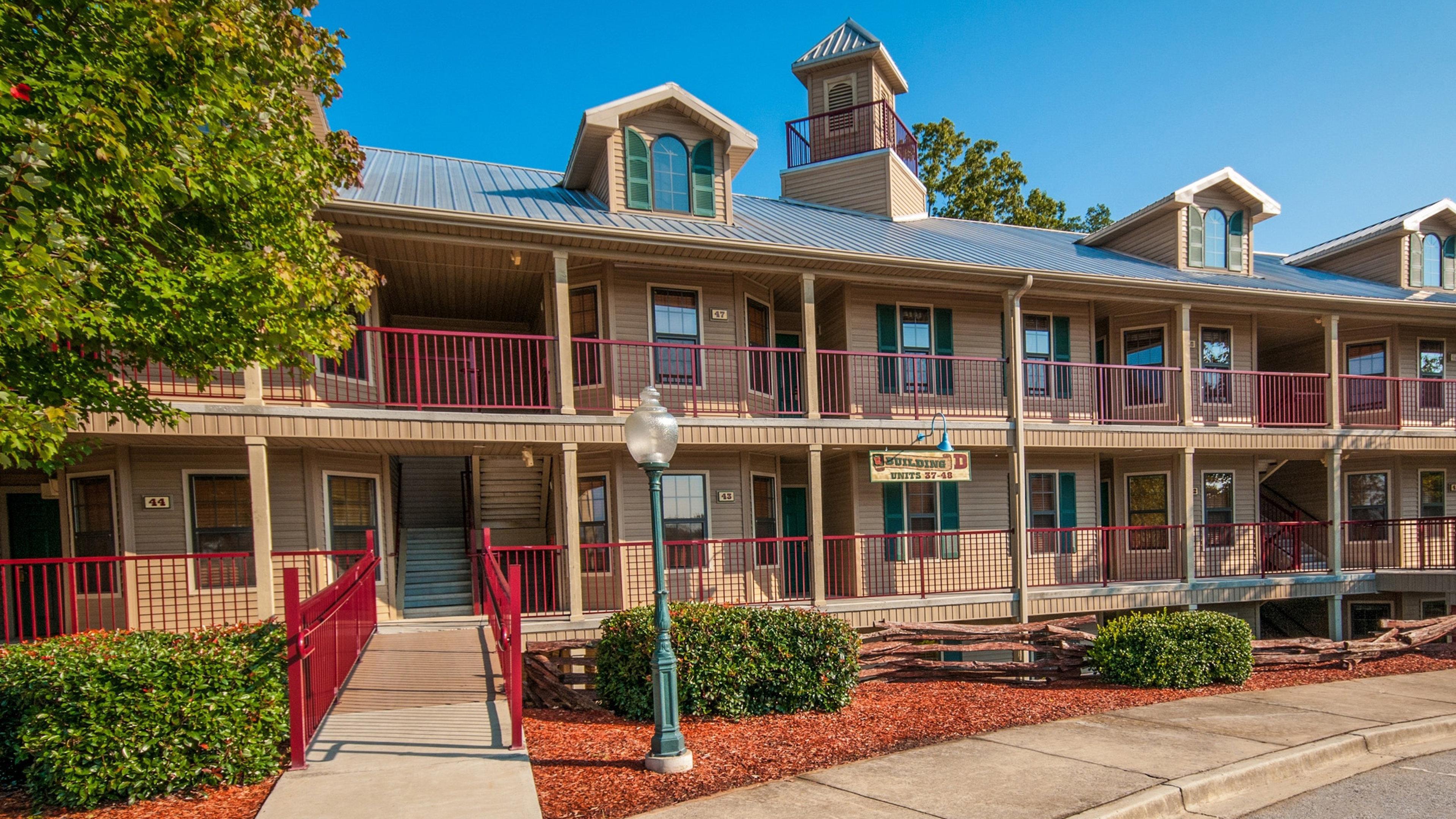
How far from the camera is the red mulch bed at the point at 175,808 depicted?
19.5 ft

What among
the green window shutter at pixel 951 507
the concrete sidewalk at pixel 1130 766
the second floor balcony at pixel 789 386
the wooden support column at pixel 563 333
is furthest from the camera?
the green window shutter at pixel 951 507

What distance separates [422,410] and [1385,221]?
77.1ft

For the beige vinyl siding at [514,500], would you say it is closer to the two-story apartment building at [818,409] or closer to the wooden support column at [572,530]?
the two-story apartment building at [818,409]

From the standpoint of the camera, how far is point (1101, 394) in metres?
17.2

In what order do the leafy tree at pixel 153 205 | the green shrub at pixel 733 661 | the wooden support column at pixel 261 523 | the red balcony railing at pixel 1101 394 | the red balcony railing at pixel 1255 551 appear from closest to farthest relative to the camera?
the leafy tree at pixel 153 205 < the green shrub at pixel 733 661 < the wooden support column at pixel 261 523 < the red balcony railing at pixel 1101 394 < the red balcony railing at pixel 1255 551

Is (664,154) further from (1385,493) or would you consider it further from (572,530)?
(1385,493)

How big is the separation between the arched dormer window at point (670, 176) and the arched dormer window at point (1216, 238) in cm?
1225

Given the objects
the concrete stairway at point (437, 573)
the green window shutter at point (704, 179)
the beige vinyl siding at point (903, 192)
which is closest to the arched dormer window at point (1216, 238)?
the beige vinyl siding at point (903, 192)

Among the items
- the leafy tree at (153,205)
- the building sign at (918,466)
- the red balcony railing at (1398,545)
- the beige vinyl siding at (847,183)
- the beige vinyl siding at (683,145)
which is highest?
the beige vinyl siding at (847,183)

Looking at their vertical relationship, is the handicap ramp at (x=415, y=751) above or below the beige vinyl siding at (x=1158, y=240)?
below

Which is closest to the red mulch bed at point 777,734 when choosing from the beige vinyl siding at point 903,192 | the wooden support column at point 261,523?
the wooden support column at point 261,523

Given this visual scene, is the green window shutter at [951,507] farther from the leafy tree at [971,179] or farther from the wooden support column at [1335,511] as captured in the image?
the leafy tree at [971,179]

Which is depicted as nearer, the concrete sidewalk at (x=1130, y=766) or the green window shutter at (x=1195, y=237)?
the concrete sidewalk at (x=1130, y=766)

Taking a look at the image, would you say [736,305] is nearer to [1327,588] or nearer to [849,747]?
[849,747]
